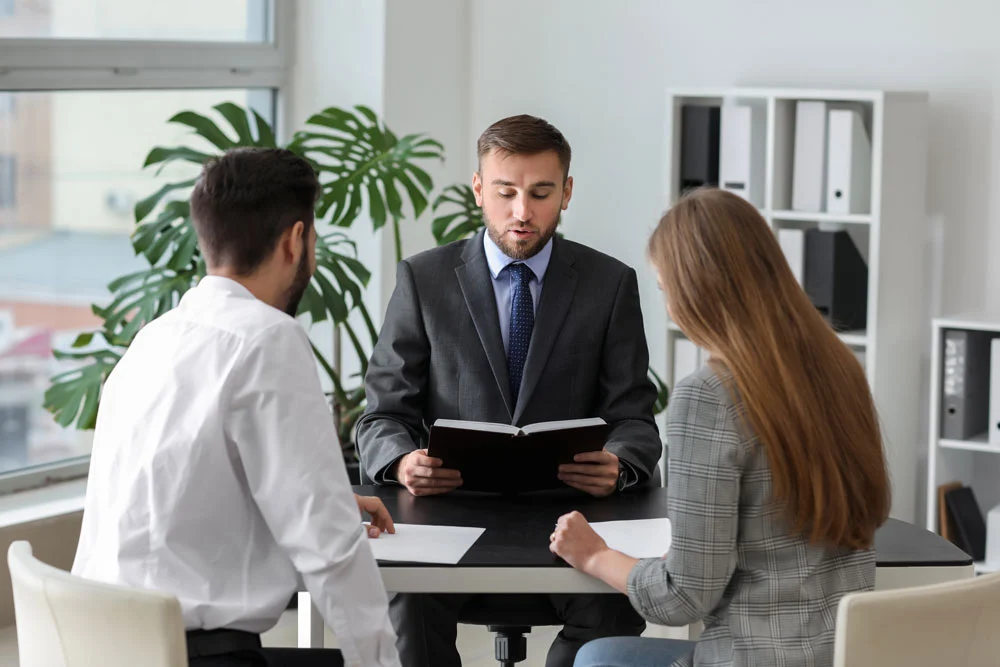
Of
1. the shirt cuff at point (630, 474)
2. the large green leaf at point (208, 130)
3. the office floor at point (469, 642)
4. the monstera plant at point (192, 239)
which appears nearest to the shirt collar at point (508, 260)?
the shirt cuff at point (630, 474)

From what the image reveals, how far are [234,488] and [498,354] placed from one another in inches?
39.3

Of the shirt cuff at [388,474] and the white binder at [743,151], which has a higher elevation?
the white binder at [743,151]

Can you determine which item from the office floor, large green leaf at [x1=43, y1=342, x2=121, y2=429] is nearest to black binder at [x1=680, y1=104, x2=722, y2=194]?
the office floor

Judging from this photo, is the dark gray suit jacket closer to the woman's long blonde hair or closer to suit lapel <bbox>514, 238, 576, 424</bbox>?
suit lapel <bbox>514, 238, 576, 424</bbox>

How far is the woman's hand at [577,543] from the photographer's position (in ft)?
6.29

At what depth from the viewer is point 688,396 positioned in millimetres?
1705

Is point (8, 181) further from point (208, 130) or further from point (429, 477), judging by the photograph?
point (429, 477)

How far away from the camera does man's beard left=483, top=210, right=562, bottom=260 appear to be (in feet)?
8.75

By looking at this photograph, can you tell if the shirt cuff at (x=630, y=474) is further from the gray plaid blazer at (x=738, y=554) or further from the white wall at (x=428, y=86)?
the white wall at (x=428, y=86)

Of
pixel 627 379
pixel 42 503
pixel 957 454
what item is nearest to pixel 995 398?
pixel 957 454

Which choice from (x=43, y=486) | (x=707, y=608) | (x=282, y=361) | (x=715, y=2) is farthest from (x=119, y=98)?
(x=707, y=608)

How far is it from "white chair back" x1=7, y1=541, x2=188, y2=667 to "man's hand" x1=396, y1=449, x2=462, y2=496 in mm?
754

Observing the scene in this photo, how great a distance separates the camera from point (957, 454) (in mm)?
3990

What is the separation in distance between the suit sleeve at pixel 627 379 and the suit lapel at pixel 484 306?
0.70 ft
